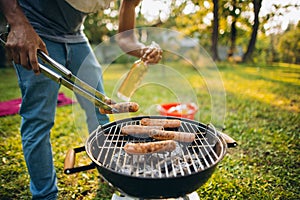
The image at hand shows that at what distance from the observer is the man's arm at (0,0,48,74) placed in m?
1.29

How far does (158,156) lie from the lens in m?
1.48

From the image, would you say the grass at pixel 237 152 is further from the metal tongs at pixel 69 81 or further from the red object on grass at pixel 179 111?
the metal tongs at pixel 69 81

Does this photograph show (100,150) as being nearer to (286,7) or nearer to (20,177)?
(20,177)

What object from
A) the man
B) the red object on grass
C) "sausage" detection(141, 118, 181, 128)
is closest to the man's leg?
the man

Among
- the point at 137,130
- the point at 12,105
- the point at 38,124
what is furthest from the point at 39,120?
the point at 12,105

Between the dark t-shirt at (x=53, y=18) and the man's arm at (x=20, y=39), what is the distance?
30cm

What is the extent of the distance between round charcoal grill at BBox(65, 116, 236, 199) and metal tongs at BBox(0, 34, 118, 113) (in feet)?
0.79

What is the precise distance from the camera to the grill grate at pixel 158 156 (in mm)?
1311

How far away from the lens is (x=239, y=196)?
6.57 feet

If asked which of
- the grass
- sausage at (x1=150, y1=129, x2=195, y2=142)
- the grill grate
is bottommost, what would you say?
the grass

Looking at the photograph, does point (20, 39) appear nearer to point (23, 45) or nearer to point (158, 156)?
point (23, 45)

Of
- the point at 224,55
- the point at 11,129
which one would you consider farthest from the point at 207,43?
the point at 11,129

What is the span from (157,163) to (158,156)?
0.07m

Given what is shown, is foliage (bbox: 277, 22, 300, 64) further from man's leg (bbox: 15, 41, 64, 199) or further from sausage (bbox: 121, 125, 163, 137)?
man's leg (bbox: 15, 41, 64, 199)
